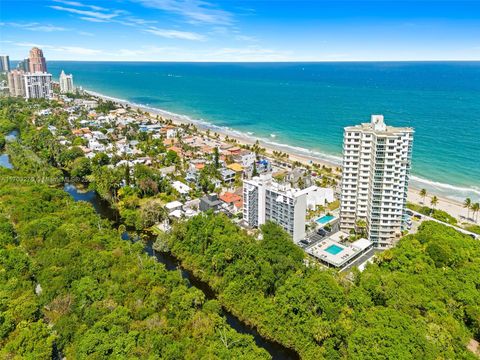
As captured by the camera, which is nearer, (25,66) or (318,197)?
(318,197)

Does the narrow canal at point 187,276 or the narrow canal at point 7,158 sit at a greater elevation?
the narrow canal at point 7,158

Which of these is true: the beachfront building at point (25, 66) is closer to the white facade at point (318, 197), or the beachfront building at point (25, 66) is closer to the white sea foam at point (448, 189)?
the white facade at point (318, 197)

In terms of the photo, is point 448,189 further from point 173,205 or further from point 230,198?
point 173,205

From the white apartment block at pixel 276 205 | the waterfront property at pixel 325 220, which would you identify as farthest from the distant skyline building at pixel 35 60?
the waterfront property at pixel 325 220

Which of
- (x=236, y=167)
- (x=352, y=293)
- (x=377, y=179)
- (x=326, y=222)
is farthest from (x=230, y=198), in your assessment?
(x=352, y=293)

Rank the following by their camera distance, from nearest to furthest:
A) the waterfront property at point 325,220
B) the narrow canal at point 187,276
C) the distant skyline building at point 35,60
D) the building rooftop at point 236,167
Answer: the narrow canal at point 187,276
the waterfront property at point 325,220
the building rooftop at point 236,167
the distant skyline building at point 35,60
